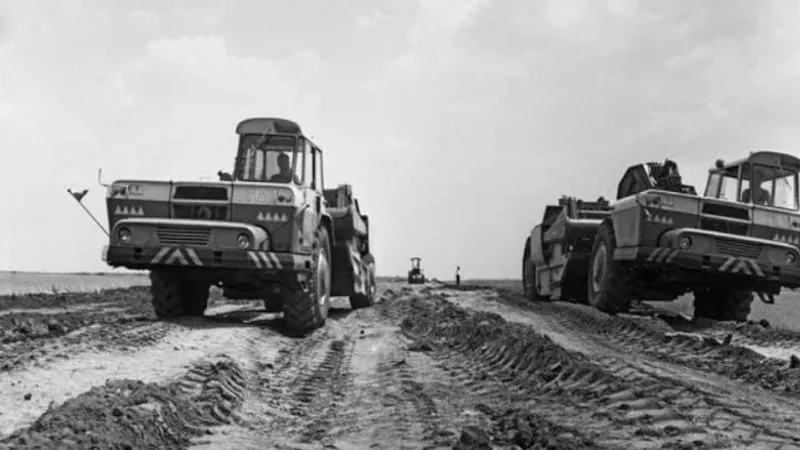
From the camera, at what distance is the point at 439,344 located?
33.1 ft

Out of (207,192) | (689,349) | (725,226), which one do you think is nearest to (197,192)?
→ (207,192)

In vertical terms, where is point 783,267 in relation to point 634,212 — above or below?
below

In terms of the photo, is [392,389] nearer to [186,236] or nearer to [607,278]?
[186,236]

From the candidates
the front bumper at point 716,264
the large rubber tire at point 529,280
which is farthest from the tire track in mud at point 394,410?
the large rubber tire at point 529,280

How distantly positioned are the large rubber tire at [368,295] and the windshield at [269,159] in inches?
213

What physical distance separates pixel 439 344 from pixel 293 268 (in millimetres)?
2159

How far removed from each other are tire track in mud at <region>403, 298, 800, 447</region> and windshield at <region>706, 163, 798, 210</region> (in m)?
5.61

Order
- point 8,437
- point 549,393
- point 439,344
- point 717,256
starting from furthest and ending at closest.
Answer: point 717,256, point 439,344, point 549,393, point 8,437

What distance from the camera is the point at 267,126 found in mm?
11711

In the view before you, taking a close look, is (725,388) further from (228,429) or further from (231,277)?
(231,277)

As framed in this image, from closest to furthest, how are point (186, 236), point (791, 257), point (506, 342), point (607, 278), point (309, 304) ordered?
1. point (506, 342)
2. point (186, 236)
3. point (309, 304)
4. point (791, 257)
5. point (607, 278)

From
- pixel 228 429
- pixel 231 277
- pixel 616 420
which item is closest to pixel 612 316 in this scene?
pixel 231 277

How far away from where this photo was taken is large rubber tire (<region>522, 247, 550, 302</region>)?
2003 centimetres

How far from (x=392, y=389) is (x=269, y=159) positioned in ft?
19.5
